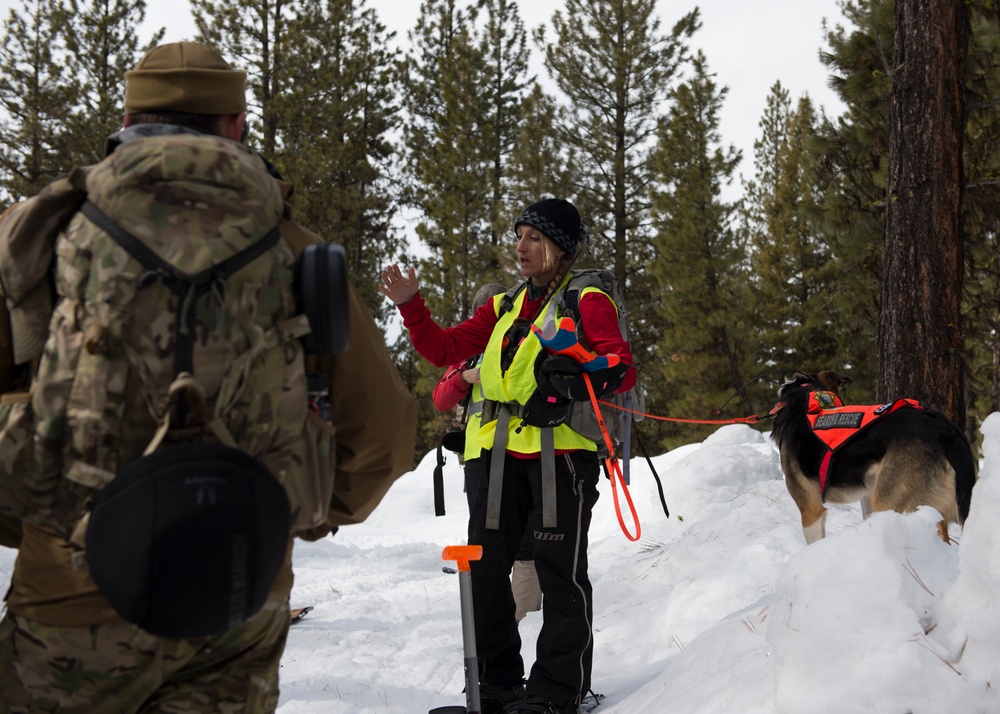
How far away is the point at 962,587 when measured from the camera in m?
2.38

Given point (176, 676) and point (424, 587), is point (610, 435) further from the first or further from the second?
point (424, 587)

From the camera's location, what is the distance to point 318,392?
1.67 meters

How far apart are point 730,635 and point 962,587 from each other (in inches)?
55.8

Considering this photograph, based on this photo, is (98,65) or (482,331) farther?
(98,65)

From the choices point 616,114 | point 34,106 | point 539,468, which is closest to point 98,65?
point 34,106

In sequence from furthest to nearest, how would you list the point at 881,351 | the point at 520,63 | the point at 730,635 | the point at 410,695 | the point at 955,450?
the point at 520,63 < the point at 881,351 < the point at 955,450 < the point at 410,695 < the point at 730,635

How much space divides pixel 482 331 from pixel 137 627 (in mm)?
2980

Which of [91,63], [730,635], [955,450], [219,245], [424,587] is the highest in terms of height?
[91,63]

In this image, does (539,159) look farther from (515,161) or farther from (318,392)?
(318,392)

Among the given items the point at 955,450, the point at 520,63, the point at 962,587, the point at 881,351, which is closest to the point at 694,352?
the point at 520,63

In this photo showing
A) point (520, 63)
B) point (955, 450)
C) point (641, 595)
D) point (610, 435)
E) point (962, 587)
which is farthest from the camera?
point (520, 63)

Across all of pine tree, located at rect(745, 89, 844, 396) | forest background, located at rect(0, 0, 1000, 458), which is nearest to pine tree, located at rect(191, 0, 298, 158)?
forest background, located at rect(0, 0, 1000, 458)

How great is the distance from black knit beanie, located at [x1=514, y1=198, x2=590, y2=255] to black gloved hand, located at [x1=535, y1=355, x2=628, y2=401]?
0.65 m

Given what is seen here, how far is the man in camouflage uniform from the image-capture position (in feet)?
4.85
